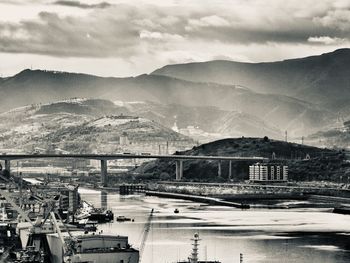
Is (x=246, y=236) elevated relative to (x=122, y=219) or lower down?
lower down

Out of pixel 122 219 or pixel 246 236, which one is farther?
pixel 122 219

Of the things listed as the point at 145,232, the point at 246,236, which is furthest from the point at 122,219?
the point at 246,236

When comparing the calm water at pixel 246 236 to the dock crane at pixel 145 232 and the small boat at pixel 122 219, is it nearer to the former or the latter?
the dock crane at pixel 145 232

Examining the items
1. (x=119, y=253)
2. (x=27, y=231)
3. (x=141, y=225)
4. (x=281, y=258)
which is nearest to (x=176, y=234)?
(x=141, y=225)

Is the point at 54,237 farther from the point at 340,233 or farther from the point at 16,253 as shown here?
the point at 340,233

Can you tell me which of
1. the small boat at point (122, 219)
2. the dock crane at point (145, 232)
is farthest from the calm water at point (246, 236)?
the small boat at point (122, 219)

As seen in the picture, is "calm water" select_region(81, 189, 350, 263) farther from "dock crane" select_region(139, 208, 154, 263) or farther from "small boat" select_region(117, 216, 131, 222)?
"small boat" select_region(117, 216, 131, 222)

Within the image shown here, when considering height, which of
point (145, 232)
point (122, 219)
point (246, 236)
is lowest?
point (246, 236)

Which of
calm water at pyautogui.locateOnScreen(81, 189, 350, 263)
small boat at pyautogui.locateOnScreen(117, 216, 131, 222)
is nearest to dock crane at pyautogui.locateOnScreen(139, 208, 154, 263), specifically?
calm water at pyautogui.locateOnScreen(81, 189, 350, 263)

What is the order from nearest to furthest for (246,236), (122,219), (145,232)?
(246,236)
(145,232)
(122,219)

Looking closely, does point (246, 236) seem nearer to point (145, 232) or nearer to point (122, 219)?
point (145, 232)
